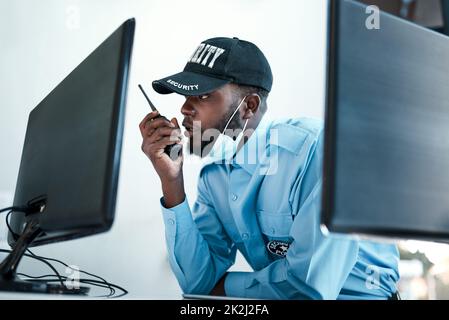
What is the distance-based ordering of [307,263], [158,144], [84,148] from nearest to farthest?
1. [84,148]
2. [307,263]
3. [158,144]

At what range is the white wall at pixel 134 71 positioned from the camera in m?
1.71

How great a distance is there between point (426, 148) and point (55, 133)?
707mm

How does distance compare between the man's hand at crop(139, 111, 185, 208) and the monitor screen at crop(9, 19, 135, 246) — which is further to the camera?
the man's hand at crop(139, 111, 185, 208)

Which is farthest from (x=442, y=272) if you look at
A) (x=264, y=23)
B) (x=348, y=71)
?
(x=348, y=71)

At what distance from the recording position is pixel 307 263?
1.01 m

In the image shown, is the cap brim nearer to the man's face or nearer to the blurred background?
the man's face

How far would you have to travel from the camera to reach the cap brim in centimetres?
127

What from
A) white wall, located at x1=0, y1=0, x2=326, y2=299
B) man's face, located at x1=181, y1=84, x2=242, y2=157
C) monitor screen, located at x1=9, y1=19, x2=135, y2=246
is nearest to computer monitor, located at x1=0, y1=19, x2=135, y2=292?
monitor screen, located at x1=9, y1=19, x2=135, y2=246

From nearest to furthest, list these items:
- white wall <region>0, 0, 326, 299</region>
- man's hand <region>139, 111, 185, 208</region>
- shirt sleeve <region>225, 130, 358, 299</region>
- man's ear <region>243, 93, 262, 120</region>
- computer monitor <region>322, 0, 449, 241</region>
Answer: computer monitor <region>322, 0, 449, 241</region> → shirt sleeve <region>225, 130, 358, 299</region> → man's hand <region>139, 111, 185, 208</region> → man's ear <region>243, 93, 262, 120</region> → white wall <region>0, 0, 326, 299</region>

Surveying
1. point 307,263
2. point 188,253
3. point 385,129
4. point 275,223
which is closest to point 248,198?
point 275,223

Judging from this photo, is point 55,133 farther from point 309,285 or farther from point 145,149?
point 309,285

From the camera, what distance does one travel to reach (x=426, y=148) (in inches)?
26.8

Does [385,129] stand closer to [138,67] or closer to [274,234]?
[274,234]

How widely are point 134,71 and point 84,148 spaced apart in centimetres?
116
